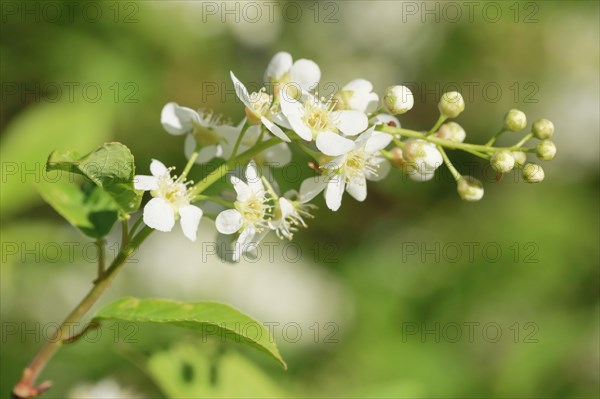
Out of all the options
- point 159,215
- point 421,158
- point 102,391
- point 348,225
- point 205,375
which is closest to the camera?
point 159,215

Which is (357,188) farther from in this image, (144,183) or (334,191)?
(144,183)

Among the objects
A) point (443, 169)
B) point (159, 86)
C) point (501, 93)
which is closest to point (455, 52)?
point (501, 93)

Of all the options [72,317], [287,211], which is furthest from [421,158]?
[72,317]

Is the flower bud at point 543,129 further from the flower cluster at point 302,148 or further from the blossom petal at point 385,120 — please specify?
the blossom petal at point 385,120

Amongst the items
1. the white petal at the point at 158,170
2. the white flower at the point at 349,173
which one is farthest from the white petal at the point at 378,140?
the white petal at the point at 158,170

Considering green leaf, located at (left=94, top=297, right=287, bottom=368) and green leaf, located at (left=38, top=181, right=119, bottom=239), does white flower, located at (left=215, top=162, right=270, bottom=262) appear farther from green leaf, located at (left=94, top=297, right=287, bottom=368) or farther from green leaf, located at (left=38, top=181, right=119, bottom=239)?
green leaf, located at (left=38, top=181, right=119, bottom=239)

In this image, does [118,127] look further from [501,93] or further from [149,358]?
[501,93]
